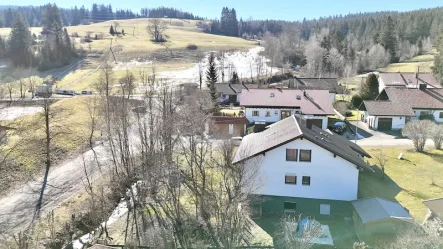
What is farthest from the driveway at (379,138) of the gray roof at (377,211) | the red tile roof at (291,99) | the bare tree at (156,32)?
the bare tree at (156,32)

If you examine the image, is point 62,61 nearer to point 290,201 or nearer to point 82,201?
point 82,201

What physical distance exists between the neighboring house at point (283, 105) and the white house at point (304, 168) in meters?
21.7

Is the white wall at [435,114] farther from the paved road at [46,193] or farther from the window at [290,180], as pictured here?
the paved road at [46,193]

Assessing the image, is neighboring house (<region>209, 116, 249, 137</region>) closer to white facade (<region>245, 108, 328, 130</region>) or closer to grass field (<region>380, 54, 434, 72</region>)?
white facade (<region>245, 108, 328, 130</region>)

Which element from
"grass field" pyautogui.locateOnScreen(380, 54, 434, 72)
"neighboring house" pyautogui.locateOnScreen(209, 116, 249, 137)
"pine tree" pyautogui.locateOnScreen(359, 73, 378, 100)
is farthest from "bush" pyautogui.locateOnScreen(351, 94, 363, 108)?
"grass field" pyautogui.locateOnScreen(380, 54, 434, 72)

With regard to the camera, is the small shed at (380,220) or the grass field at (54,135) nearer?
the small shed at (380,220)

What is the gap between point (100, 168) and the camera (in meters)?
35.4

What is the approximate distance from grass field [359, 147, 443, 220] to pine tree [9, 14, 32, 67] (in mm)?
92380

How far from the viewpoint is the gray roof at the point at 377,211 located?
2179cm

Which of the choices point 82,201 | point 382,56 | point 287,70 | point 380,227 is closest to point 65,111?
point 82,201

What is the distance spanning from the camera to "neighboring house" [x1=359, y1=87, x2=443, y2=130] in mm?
47356

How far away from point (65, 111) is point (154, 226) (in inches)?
1535

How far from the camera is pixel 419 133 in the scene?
39.5 meters

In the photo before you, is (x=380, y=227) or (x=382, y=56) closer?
A: (x=380, y=227)
